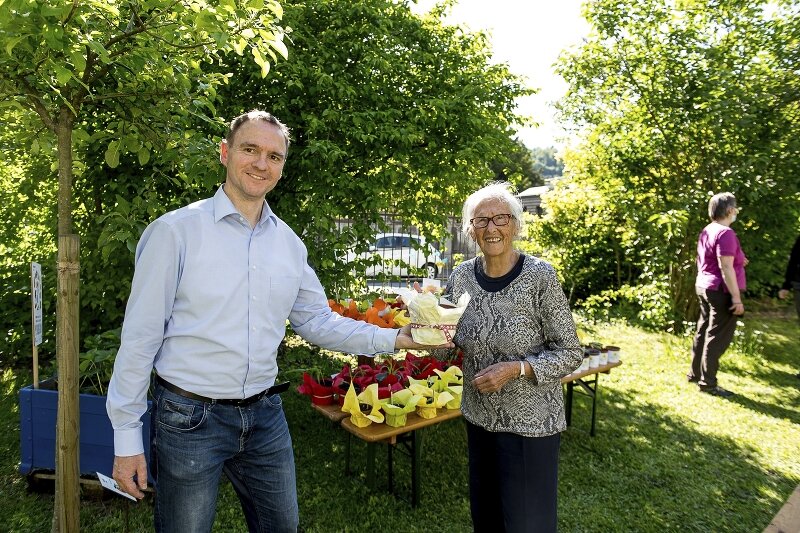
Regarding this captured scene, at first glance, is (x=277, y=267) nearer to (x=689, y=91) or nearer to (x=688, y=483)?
(x=688, y=483)

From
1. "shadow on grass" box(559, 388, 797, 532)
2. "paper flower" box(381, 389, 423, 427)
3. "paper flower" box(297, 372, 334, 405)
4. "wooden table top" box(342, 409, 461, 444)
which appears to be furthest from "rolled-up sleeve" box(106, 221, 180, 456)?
"shadow on grass" box(559, 388, 797, 532)

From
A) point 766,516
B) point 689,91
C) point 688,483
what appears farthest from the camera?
point 689,91

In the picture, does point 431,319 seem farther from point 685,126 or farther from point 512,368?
point 685,126

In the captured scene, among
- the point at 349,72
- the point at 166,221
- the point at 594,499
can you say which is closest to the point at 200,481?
the point at 166,221

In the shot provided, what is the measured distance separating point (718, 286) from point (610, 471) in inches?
100.0

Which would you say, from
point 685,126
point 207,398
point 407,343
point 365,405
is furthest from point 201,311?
point 685,126

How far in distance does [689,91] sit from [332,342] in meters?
6.63

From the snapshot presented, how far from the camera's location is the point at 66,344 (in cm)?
205

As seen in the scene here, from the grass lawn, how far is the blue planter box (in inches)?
9.7

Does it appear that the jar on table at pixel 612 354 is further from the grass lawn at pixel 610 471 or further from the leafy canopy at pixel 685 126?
the leafy canopy at pixel 685 126

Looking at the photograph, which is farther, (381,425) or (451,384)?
(451,384)

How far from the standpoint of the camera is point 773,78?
6.17 meters

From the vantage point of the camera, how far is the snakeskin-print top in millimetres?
1941

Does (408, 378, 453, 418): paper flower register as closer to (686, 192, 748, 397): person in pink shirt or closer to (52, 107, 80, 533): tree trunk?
(52, 107, 80, 533): tree trunk
